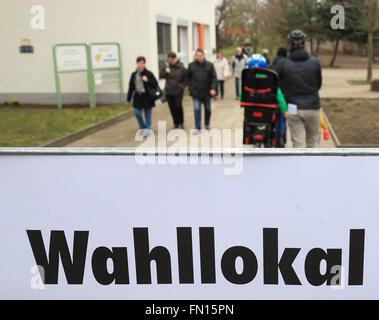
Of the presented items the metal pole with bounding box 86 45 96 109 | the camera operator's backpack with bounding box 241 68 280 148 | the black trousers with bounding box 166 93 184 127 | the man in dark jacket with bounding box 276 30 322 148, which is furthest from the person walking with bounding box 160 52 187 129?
the metal pole with bounding box 86 45 96 109

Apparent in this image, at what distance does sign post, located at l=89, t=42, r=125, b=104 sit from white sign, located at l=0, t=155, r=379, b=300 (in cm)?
1237

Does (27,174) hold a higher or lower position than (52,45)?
lower

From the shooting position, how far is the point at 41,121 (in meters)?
12.8

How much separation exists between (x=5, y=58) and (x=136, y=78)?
8448 millimetres

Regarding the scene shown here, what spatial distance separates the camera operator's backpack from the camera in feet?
20.7

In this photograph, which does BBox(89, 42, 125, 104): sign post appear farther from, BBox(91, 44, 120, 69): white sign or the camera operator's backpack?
the camera operator's backpack

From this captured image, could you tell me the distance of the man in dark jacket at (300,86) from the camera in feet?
19.8

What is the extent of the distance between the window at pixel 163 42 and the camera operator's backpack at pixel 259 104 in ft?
37.6

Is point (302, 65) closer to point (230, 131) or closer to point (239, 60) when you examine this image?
point (230, 131)

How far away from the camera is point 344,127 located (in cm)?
1077

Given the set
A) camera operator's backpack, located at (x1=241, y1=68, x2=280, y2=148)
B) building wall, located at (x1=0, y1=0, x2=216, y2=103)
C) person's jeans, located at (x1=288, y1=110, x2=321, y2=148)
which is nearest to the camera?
person's jeans, located at (x1=288, y1=110, x2=321, y2=148)

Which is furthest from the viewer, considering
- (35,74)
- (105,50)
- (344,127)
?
(35,74)

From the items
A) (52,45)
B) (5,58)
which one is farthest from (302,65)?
(5,58)
